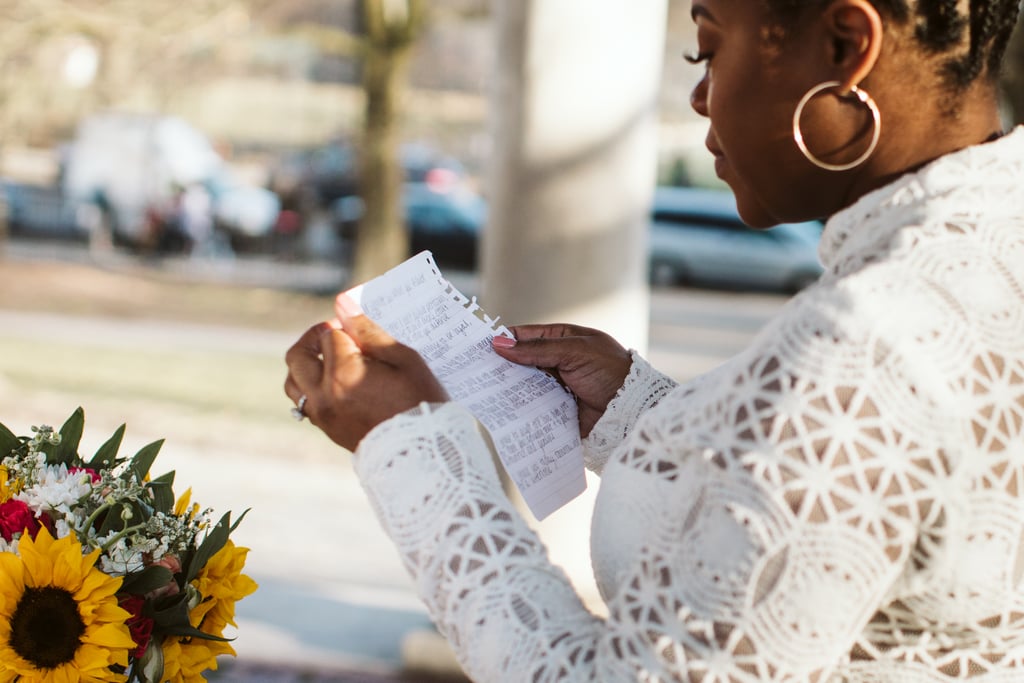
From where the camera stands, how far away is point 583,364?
188 centimetres

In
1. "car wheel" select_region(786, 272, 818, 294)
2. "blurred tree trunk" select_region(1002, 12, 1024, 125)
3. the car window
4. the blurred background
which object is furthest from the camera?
the car window

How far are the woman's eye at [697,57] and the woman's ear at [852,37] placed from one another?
0.55 feet

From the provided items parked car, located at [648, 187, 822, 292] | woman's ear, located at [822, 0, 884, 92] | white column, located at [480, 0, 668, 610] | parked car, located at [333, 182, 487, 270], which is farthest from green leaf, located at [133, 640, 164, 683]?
parked car, located at [333, 182, 487, 270]

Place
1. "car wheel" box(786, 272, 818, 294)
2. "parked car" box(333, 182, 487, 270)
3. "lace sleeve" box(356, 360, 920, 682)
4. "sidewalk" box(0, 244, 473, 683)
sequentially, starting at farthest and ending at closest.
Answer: "parked car" box(333, 182, 487, 270) < "car wheel" box(786, 272, 818, 294) < "sidewalk" box(0, 244, 473, 683) < "lace sleeve" box(356, 360, 920, 682)

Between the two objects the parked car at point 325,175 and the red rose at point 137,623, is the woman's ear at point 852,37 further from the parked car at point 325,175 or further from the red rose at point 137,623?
the parked car at point 325,175

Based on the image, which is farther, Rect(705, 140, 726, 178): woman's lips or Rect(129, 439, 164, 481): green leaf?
Rect(129, 439, 164, 481): green leaf

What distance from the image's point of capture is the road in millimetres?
5121

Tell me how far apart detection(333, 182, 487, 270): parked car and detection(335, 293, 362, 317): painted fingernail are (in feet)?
57.6

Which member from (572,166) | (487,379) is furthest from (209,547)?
(572,166)

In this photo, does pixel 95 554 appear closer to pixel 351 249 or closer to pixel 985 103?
pixel 985 103

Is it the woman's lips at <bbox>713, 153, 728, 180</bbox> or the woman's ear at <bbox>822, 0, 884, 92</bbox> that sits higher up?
the woman's ear at <bbox>822, 0, 884, 92</bbox>

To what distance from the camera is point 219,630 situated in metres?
1.65

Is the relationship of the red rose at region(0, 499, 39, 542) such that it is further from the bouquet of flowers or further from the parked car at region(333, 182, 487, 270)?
the parked car at region(333, 182, 487, 270)

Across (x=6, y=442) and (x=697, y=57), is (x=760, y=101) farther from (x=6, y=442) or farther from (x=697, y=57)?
(x=6, y=442)
